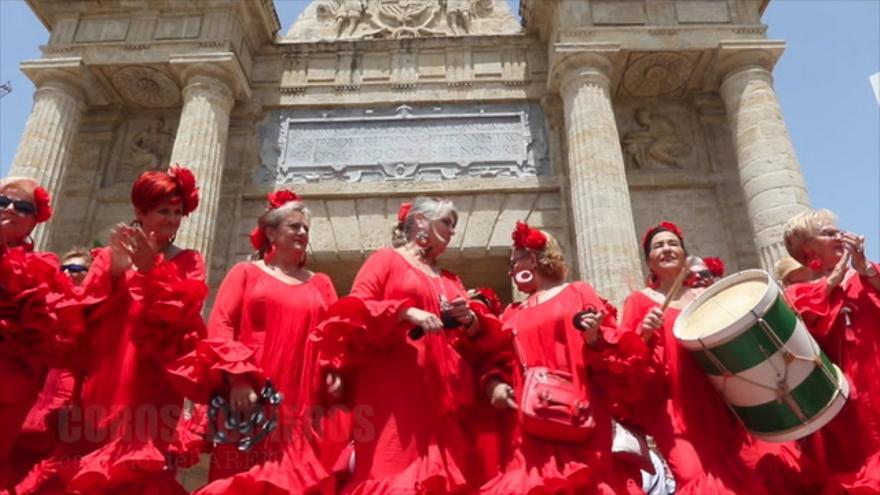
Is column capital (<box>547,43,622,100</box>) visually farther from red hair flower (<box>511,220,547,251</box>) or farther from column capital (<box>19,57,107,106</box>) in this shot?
column capital (<box>19,57,107,106</box>)

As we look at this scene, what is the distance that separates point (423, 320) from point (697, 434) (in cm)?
156

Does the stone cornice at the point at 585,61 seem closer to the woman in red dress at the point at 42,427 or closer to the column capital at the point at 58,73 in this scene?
the column capital at the point at 58,73

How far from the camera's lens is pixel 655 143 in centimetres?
1221

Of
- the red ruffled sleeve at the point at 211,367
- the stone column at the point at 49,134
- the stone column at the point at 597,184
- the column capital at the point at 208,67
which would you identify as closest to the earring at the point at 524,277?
the red ruffled sleeve at the point at 211,367

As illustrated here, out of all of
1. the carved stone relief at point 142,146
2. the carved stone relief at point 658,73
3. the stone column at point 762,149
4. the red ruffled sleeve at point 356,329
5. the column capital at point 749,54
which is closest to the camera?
the red ruffled sleeve at point 356,329

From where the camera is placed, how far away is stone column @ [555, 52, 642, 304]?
9.48m

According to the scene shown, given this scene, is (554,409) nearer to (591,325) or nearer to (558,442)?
(558,442)

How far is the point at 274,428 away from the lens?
2.97 m

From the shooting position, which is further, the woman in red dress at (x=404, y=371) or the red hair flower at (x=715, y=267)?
the red hair flower at (x=715, y=267)

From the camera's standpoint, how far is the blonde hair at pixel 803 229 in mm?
3934

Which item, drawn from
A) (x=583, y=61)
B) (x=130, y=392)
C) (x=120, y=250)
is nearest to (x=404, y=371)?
(x=130, y=392)

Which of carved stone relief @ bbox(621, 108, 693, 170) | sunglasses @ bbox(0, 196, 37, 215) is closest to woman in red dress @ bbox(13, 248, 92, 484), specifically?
sunglasses @ bbox(0, 196, 37, 215)

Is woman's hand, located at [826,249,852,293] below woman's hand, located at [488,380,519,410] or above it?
above

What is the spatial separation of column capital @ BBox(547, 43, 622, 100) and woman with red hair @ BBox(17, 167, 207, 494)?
30.3ft
